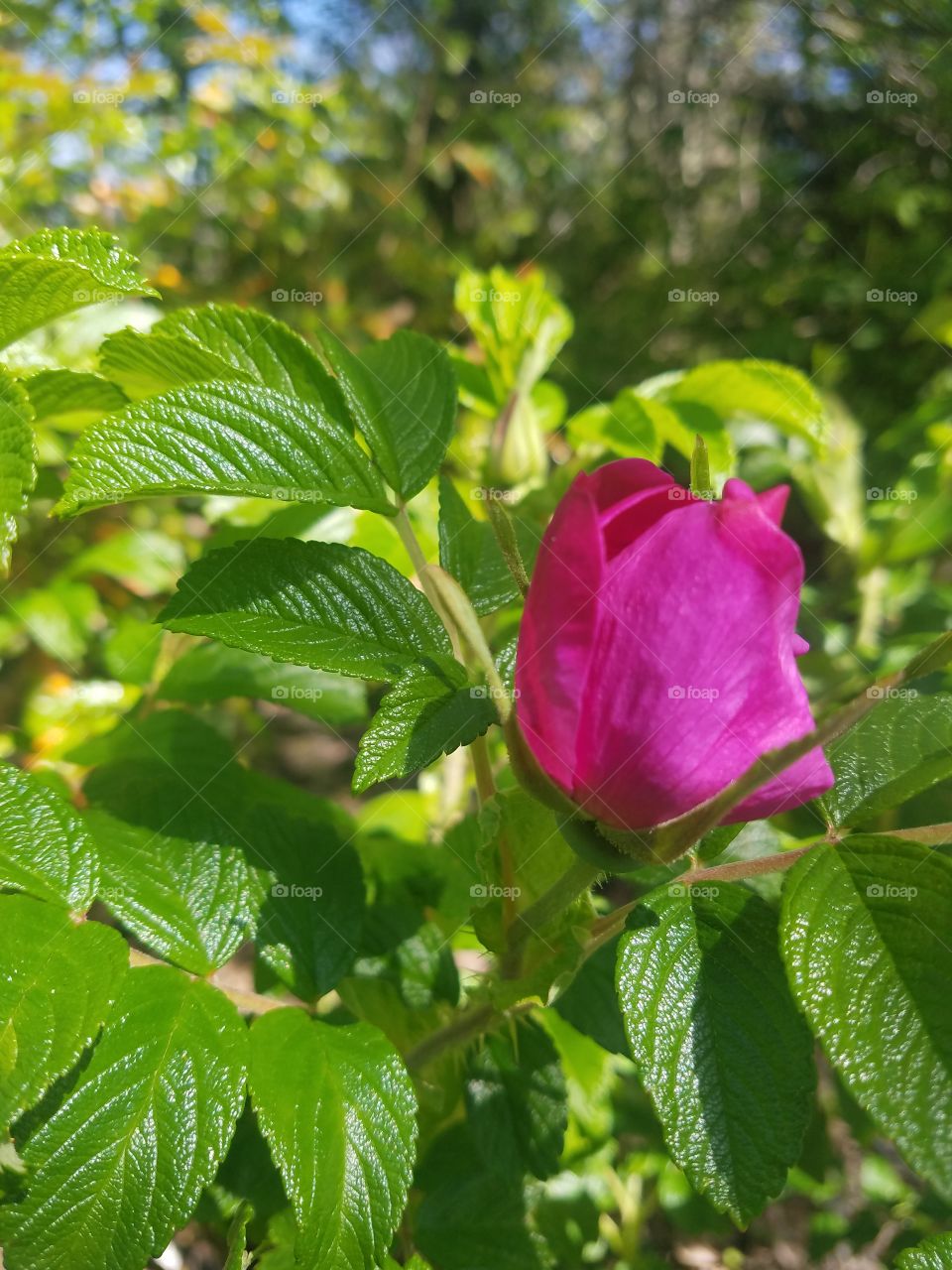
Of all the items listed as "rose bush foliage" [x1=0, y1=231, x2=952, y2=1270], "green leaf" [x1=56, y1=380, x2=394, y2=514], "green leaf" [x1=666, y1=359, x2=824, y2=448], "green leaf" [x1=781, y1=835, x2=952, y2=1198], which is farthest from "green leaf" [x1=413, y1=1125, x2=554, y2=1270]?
"green leaf" [x1=666, y1=359, x2=824, y2=448]


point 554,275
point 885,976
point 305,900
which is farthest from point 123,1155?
point 554,275

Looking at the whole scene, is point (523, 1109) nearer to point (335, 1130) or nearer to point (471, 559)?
point (335, 1130)

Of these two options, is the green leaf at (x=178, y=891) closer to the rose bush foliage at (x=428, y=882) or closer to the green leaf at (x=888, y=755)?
the rose bush foliage at (x=428, y=882)

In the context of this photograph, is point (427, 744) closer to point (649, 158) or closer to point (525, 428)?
point (525, 428)

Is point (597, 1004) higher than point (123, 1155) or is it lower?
lower

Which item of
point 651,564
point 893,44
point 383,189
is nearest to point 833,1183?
point 651,564

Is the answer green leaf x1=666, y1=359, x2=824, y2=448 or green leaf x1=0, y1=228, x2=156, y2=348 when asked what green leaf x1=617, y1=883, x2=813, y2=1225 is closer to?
green leaf x1=0, y1=228, x2=156, y2=348
